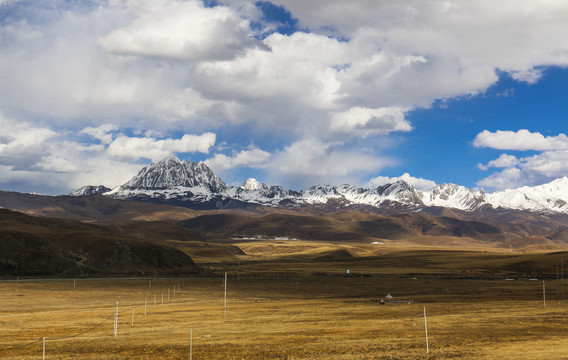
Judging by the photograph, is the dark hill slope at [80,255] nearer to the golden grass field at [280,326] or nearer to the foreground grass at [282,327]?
the golden grass field at [280,326]

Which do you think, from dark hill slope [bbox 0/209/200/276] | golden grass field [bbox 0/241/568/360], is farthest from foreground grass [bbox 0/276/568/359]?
dark hill slope [bbox 0/209/200/276]

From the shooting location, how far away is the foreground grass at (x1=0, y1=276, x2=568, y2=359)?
34094mm

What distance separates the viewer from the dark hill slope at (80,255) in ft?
420

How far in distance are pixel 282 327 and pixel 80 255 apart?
Answer: 106 m

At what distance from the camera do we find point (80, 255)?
138 m

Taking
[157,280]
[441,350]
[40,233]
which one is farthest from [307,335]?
[40,233]

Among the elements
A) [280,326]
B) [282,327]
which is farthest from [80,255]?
[282,327]

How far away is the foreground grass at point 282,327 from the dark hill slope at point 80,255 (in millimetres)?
45371

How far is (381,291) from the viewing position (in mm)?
92688

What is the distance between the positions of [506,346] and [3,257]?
12253 cm

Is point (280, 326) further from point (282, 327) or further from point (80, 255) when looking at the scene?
point (80, 255)

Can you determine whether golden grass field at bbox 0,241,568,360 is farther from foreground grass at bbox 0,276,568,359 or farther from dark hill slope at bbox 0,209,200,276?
dark hill slope at bbox 0,209,200,276

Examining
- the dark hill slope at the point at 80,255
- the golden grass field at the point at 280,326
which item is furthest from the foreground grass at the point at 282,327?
the dark hill slope at the point at 80,255

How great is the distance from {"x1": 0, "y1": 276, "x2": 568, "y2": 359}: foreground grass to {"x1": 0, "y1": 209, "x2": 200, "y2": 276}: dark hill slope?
45.4 metres
